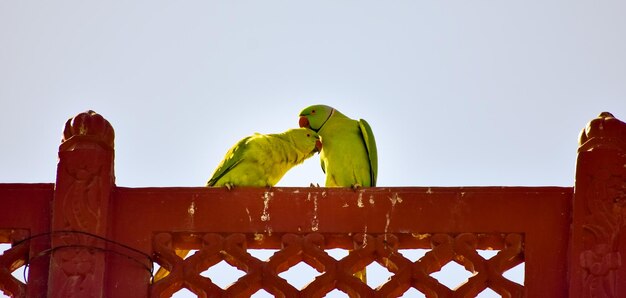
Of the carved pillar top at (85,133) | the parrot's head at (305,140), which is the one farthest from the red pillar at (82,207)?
the parrot's head at (305,140)

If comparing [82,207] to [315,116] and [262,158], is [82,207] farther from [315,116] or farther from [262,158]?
[315,116]

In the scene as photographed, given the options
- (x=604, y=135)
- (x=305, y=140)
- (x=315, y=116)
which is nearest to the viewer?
(x=604, y=135)

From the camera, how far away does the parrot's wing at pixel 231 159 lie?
9391 mm

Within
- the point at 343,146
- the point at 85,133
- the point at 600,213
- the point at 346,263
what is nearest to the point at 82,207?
the point at 85,133

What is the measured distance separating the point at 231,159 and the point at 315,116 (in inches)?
44.5

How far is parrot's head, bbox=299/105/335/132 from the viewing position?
33.7ft

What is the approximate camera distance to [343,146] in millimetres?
10016

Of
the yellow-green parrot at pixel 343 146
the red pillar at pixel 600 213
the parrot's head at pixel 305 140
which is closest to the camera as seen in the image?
the red pillar at pixel 600 213

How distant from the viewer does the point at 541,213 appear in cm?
738

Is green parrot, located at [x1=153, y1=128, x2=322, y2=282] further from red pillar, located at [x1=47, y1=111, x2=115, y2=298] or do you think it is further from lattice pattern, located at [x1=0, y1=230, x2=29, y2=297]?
lattice pattern, located at [x1=0, y1=230, x2=29, y2=297]

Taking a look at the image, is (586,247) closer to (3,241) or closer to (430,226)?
(430,226)

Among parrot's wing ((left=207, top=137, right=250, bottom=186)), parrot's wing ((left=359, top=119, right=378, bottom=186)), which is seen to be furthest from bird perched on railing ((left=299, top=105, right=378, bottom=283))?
parrot's wing ((left=207, top=137, right=250, bottom=186))

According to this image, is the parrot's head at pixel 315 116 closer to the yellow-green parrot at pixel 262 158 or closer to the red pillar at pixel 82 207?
the yellow-green parrot at pixel 262 158

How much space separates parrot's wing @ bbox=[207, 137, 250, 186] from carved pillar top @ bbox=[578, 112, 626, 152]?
2.79 metres
